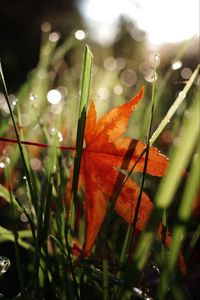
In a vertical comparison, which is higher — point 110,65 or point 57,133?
point 110,65

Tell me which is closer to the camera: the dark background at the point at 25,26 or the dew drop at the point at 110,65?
the dew drop at the point at 110,65

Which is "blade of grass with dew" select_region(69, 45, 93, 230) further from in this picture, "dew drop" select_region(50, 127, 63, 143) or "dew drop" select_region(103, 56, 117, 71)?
"dew drop" select_region(103, 56, 117, 71)

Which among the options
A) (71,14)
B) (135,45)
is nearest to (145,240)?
(135,45)

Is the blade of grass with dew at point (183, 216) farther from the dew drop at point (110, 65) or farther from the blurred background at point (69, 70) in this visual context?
the dew drop at point (110, 65)

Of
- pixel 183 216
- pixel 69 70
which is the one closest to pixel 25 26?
pixel 69 70

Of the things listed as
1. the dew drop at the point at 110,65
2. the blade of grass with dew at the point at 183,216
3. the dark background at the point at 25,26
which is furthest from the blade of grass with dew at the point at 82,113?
the dark background at the point at 25,26

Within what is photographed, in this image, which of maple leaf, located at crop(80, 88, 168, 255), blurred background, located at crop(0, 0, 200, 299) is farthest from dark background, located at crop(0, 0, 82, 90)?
maple leaf, located at crop(80, 88, 168, 255)

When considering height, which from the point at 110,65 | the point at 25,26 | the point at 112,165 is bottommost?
the point at 112,165

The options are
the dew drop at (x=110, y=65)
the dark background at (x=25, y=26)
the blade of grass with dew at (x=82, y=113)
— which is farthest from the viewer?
the dark background at (x=25, y=26)

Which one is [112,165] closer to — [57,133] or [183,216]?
[57,133]
